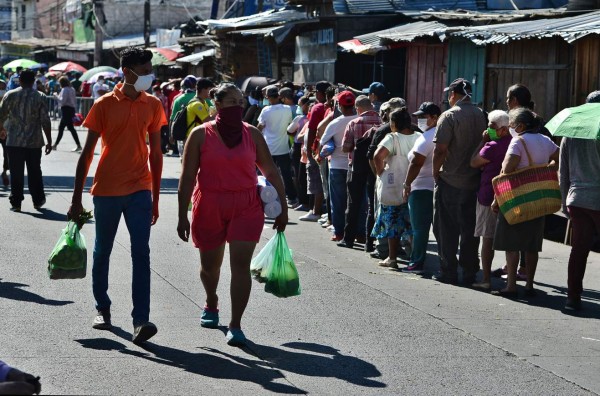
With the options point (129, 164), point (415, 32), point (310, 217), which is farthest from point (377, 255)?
point (415, 32)

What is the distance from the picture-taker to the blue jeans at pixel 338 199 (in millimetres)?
13672

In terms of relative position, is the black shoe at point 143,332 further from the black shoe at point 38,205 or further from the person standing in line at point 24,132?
the black shoe at point 38,205

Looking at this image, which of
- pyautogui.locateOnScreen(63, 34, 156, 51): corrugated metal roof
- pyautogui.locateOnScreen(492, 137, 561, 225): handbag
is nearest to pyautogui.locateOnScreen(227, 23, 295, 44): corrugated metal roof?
pyautogui.locateOnScreen(492, 137, 561, 225): handbag

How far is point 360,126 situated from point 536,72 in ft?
13.0

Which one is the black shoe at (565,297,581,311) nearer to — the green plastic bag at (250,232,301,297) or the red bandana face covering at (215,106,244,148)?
the green plastic bag at (250,232,301,297)

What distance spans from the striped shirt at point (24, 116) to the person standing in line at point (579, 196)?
316 inches

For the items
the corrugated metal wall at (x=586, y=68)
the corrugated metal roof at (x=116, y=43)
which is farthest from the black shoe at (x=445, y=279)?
the corrugated metal roof at (x=116, y=43)

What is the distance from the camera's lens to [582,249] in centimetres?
955

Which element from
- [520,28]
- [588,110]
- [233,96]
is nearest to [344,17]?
[520,28]

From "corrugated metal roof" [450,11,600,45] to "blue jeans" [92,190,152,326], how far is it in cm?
688

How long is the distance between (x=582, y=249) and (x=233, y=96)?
Result: 11.6 feet

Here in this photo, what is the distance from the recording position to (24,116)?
1529cm

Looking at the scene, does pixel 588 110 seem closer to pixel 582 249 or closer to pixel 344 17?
pixel 582 249

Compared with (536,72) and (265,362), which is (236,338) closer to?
(265,362)
